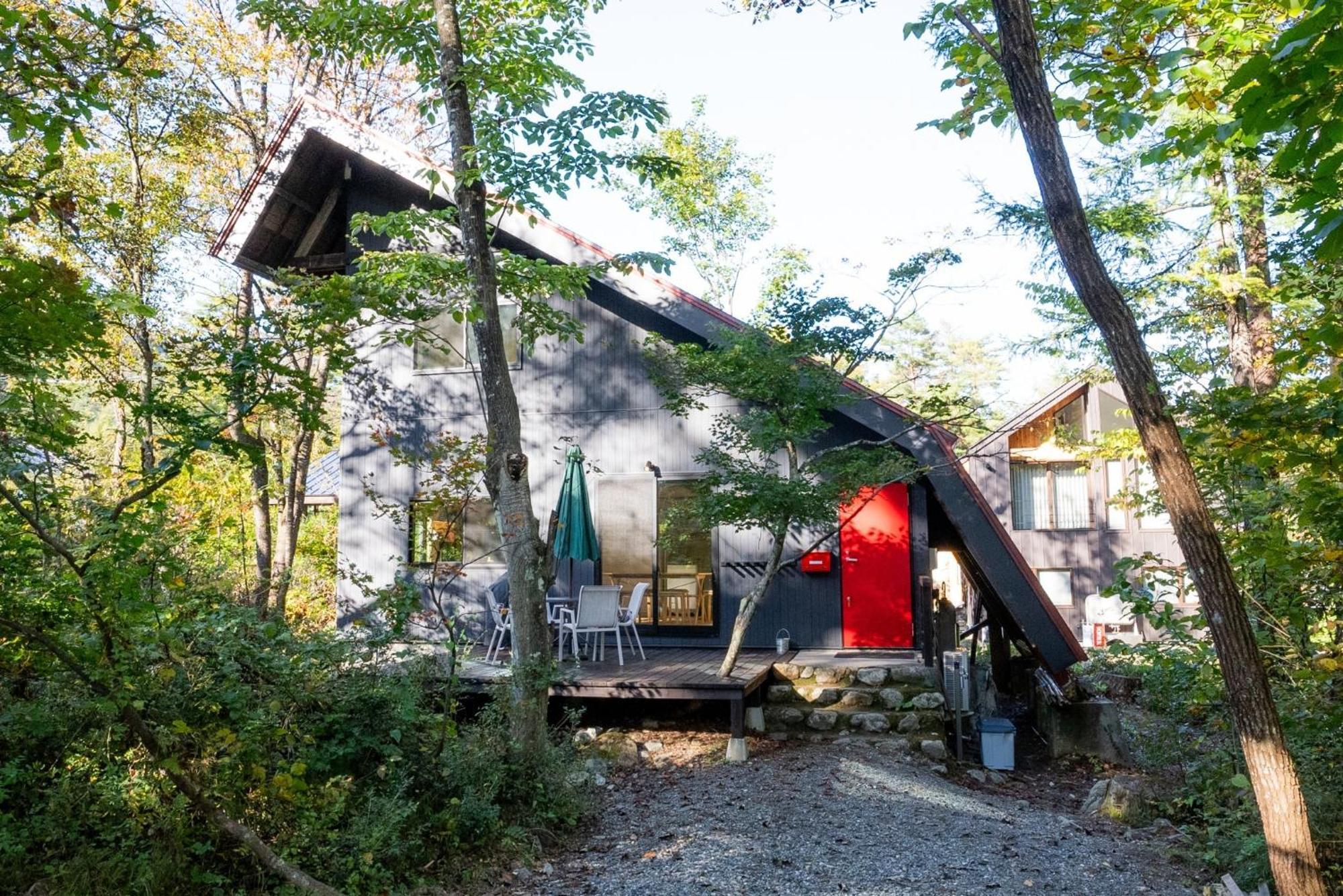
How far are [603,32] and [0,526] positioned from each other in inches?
228

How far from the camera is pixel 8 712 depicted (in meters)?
4.23

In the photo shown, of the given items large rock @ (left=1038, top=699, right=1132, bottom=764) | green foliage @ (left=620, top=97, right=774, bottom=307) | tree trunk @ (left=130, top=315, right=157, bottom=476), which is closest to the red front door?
large rock @ (left=1038, top=699, right=1132, bottom=764)

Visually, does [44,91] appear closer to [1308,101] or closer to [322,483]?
[1308,101]

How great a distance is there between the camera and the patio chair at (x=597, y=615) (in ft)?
29.1

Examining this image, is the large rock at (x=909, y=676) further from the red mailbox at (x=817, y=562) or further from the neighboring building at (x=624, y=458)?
the red mailbox at (x=817, y=562)

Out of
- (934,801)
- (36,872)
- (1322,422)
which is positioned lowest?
(934,801)

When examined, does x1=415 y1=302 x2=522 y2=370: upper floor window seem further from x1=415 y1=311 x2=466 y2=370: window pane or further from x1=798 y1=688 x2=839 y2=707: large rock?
x1=798 y1=688 x2=839 y2=707: large rock

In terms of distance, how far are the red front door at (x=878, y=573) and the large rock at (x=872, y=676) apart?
147 cm

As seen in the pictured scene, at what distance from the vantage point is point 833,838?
5438 mm

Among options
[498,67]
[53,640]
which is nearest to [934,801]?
[53,640]

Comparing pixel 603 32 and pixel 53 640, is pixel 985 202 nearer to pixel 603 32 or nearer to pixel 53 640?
pixel 603 32

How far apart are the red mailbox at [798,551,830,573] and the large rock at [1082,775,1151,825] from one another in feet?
10.7

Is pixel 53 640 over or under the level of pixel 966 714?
over

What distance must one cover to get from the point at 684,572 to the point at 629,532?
2.33 feet
